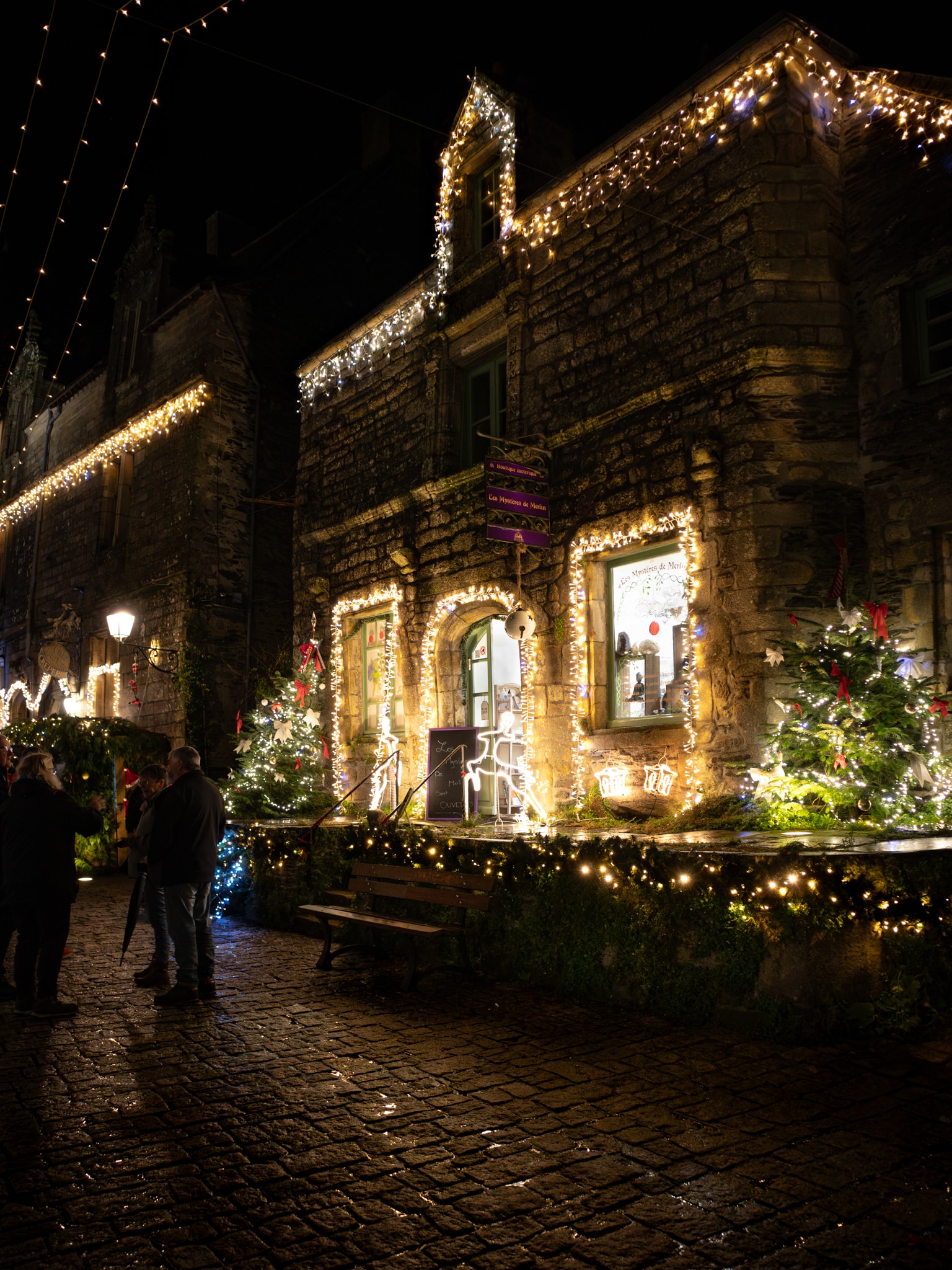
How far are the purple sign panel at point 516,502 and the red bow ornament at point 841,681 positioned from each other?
3452mm

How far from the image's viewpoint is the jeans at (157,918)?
6.19m

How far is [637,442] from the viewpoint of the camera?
842 cm

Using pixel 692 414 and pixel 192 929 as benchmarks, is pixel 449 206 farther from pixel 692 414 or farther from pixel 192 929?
pixel 192 929

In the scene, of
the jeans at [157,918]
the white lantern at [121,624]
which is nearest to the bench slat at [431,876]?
the jeans at [157,918]

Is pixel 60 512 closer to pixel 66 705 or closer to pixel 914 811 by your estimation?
pixel 66 705

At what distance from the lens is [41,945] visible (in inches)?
218

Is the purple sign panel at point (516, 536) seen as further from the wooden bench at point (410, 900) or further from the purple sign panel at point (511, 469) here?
the wooden bench at point (410, 900)

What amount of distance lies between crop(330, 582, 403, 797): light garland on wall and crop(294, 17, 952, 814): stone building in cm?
48

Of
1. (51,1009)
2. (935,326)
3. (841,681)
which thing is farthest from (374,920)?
(935,326)

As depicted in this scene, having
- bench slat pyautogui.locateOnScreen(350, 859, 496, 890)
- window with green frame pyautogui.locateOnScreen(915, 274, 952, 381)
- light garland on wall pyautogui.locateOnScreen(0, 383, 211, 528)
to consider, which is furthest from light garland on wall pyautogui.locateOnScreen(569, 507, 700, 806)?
light garland on wall pyautogui.locateOnScreen(0, 383, 211, 528)

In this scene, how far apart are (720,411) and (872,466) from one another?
1.31 meters

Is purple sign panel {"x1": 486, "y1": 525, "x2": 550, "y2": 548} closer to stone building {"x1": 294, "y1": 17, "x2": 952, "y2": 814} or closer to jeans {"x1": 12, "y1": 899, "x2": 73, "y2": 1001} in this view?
stone building {"x1": 294, "y1": 17, "x2": 952, "y2": 814}

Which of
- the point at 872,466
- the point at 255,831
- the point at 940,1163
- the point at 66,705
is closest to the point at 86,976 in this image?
the point at 255,831

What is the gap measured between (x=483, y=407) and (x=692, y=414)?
364cm
